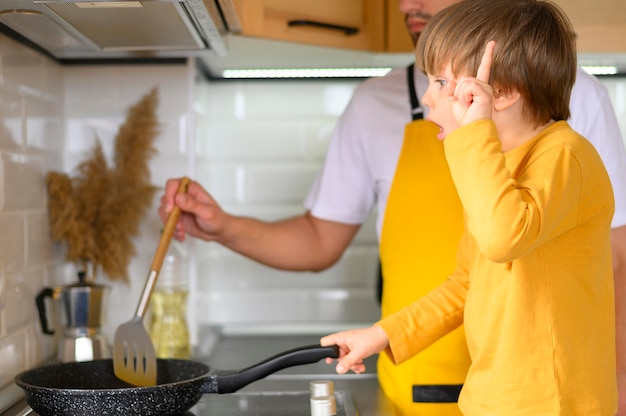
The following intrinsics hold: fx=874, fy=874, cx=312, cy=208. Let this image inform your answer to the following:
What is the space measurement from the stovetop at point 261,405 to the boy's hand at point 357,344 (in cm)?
19

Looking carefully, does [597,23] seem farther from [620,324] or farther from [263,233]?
[263,233]

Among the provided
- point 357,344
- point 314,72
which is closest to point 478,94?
point 357,344

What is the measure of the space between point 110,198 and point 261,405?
514 millimetres

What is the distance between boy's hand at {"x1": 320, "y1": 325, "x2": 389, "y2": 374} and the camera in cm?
119

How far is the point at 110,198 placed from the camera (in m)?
1.69

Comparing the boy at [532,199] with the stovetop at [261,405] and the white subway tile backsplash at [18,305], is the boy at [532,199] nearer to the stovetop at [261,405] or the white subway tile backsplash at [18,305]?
the stovetop at [261,405]

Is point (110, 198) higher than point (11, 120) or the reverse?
the reverse

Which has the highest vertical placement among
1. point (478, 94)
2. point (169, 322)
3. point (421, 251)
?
point (478, 94)

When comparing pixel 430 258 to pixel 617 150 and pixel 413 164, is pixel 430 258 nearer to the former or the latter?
pixel 413 164

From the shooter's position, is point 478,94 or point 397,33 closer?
point 478,94

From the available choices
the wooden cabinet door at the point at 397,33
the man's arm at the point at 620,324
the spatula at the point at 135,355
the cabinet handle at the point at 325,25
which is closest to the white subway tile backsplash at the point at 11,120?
the spatula at the point at 135,355

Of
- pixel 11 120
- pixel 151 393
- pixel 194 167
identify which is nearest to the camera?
pixel 151 393

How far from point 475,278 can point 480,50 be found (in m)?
0.31

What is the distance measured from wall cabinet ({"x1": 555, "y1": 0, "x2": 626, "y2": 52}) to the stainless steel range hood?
0.65 meters
